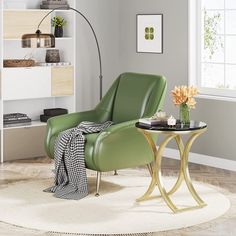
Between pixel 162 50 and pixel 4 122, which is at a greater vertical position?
pixel 162 50

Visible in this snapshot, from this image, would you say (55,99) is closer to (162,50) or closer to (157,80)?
(162,50)

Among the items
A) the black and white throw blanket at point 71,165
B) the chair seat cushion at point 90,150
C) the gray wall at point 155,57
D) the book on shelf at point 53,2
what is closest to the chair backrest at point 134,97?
the black and white throw blanket at point 71,165

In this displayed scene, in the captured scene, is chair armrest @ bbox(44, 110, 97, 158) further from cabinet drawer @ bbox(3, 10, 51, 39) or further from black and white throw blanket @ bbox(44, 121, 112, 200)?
cabinet drawer @ bbox(3, 10, 51, 39)

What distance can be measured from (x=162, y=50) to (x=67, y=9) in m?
1.14

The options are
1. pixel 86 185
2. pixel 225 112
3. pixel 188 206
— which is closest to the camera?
pixel 188 206

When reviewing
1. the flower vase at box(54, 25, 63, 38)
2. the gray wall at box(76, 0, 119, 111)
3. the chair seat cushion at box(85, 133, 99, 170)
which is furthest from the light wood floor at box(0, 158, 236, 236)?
the flower vase at box(54, 25, 63, 38)

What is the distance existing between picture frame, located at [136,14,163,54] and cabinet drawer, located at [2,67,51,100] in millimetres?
1124

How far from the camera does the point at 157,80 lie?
596 centimetres

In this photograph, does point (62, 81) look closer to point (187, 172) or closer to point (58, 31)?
point (58, 31)

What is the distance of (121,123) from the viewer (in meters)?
5.66

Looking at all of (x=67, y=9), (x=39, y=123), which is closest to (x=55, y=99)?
(x=39, y=123)

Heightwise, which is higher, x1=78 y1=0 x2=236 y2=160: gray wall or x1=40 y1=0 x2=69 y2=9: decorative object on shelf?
x1=40 y1=0 x2=69 y2=9: decorative object on shelf

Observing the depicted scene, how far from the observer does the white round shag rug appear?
4.72 m

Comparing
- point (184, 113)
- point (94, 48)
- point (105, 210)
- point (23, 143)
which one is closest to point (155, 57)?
point (94, 48)
